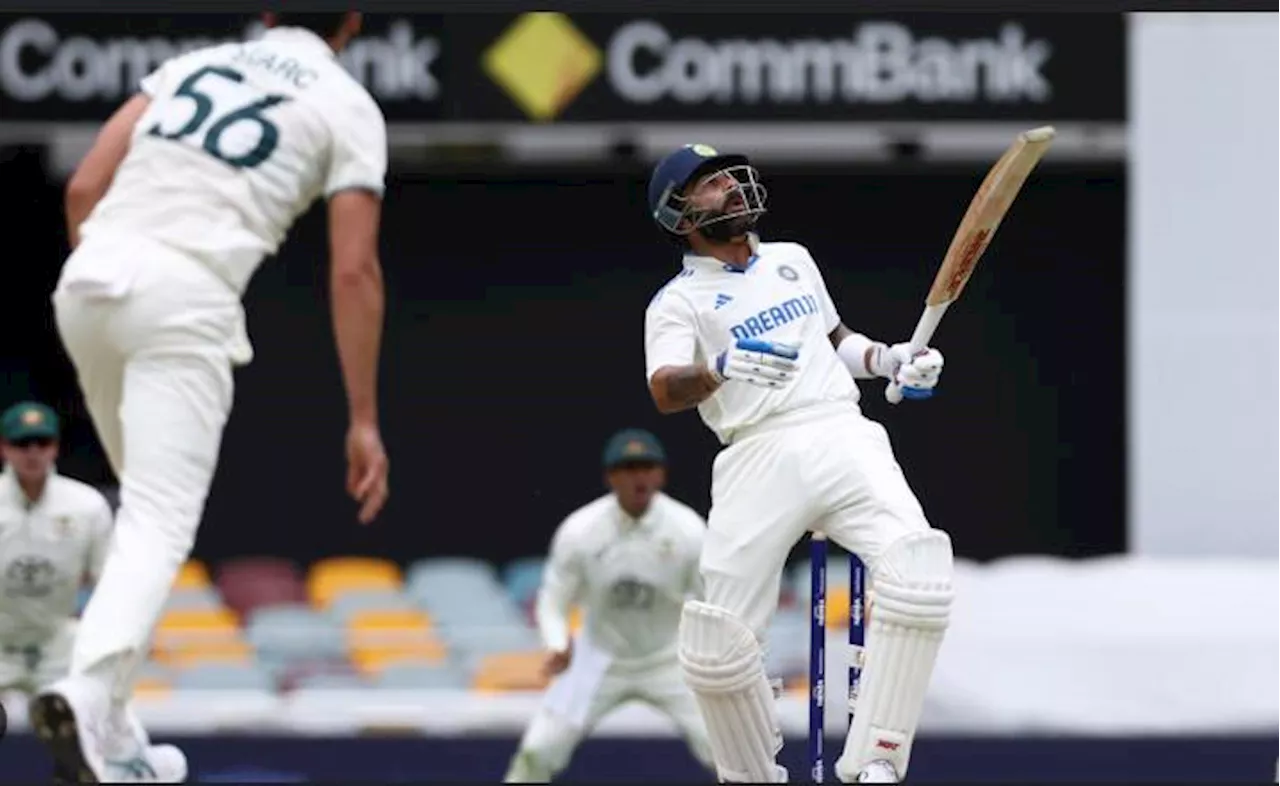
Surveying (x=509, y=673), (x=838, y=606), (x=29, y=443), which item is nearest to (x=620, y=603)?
Answer: (x=838, y=606)

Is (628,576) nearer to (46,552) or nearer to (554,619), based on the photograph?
(554,619)

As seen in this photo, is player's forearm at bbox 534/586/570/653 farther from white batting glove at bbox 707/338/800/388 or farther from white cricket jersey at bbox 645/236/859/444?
white batting glove at bbox 707/338/800/388

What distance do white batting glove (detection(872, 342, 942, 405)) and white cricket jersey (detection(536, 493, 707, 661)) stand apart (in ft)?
9.70

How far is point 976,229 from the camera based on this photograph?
5.22 m

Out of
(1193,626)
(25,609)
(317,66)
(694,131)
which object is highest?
(317,66)

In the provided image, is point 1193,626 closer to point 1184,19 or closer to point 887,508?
point 1184,19

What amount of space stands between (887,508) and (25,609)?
352 centimetres

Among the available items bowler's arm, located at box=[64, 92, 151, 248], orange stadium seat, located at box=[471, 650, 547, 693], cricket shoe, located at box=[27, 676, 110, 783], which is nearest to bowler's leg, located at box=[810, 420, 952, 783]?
cricket shoe, located at box=[27, 676, 110, 783]

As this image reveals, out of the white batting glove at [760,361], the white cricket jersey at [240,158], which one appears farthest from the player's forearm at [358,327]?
the white batting glove at [760,361]

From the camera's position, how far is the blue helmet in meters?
5.28

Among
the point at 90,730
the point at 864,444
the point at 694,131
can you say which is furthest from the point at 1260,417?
the point at 90,730

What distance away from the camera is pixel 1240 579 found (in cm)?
967

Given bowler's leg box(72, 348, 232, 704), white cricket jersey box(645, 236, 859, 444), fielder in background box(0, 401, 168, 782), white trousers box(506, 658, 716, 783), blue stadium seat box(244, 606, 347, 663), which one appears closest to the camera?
bowler's leg box(72, 348, 232, 704)

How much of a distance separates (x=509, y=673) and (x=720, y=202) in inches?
179
